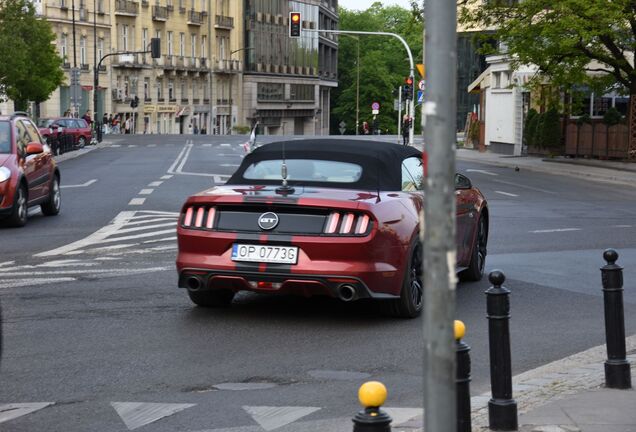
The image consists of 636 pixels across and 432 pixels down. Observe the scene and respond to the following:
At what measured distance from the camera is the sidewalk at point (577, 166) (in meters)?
39.7

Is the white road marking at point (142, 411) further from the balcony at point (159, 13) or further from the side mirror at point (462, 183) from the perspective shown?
the balcony at point (159, 13)

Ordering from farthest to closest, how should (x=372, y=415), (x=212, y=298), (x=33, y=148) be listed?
(x=33, y=148)
(x=212, y=298)
(x=372, y=415)

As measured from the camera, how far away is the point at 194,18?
126 metres

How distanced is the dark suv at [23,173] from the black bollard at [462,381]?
14.0m

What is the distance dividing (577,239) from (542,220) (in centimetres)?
371

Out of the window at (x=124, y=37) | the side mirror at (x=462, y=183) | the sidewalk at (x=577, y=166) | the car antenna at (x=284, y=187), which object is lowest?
the sidewalk at (x=577, y=166)

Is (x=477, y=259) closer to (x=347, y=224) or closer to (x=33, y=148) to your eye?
(x=347, y=224)

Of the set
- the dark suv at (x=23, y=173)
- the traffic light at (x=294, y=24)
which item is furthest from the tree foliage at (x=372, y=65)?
the dark suv at (x=23, y=173)

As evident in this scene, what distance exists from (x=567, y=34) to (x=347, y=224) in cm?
3492

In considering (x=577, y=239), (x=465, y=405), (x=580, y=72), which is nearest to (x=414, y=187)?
(x=465, y=405)

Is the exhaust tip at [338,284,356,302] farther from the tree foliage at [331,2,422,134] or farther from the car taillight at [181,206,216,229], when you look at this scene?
the tree foliage at [331,2,422,134]

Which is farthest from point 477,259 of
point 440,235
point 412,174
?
point 440,235

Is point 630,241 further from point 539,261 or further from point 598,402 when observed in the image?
point 598,402

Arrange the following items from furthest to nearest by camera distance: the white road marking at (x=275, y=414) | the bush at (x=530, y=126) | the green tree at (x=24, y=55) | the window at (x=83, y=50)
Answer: the window at (x=83, y=50) < the green tree at (x=24, y=55) < the bush at (x=530, y=126) < the white road marking at (x=275, y=414)
